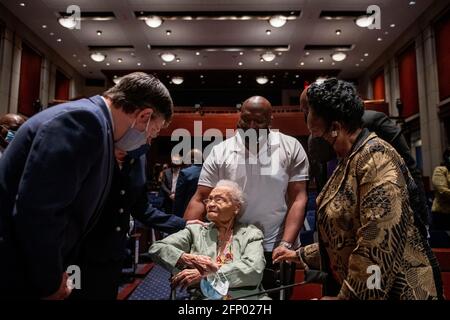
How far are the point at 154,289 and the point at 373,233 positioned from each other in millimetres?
3230

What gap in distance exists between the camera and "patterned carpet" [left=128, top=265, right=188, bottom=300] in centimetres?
352

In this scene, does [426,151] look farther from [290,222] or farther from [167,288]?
[290,222]

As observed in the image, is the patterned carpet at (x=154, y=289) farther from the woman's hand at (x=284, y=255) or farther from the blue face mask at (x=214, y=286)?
the woman's hand at (x=284, y=255)

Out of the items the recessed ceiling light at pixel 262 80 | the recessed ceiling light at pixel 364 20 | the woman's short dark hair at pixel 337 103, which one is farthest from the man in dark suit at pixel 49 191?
the recessed ceiling light at pixel 262 80

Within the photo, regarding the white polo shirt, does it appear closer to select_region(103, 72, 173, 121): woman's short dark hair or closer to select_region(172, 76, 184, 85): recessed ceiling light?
select_region(103, 72, 173, 121): woman's short dark hair

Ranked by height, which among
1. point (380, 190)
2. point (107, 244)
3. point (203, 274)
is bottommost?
point (203, 274)

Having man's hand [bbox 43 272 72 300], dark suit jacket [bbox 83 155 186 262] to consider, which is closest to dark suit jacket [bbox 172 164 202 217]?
dark suit jacket [bbox 83 155 186 262]

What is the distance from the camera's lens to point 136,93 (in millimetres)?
1221

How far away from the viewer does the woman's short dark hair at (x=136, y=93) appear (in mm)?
1222

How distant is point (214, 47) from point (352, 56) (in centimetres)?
433

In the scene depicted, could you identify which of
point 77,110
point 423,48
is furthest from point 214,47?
point 77,110

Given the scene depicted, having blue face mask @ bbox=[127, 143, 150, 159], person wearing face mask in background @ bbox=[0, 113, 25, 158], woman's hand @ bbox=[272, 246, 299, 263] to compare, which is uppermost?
person wearing face mask in background @ bbox=[0, 113, 25, 158]

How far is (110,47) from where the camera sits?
10914 millimetres

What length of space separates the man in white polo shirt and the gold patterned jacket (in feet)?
2.43
